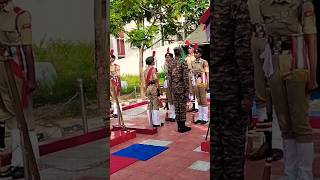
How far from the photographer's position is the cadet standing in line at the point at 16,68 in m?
2.73

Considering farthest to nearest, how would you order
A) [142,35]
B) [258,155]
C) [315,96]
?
[142,35]
[258,155]
[315,96]

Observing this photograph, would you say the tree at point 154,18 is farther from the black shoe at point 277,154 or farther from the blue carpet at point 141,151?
the black shoe at point 277,154

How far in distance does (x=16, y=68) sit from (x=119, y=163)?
379 cm

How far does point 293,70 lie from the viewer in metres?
3.83

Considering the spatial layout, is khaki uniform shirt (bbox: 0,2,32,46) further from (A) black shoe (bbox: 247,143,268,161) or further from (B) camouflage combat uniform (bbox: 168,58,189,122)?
(B) camouflage combat uniform (bbox: 168,58,189,122)

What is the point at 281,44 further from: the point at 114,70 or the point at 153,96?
the point at 114,70

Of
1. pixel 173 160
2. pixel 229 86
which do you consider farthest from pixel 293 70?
pixel 173 160

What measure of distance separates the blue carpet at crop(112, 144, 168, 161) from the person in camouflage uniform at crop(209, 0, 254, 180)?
318 centimetres

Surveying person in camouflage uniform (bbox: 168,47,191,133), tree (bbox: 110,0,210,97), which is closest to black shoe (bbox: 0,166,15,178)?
person in camouflage uniform (bbox: 168,47,191,133)

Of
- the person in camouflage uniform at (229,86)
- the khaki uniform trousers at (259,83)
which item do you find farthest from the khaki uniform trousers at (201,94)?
the person in camouflage uniform at (229,86)

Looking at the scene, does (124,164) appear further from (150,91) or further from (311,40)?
(311,40)

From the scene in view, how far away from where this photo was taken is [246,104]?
3.31 metres

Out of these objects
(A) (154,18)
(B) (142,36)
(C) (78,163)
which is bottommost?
(C) (78,163)

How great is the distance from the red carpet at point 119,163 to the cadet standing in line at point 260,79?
A: 249 centimetres
